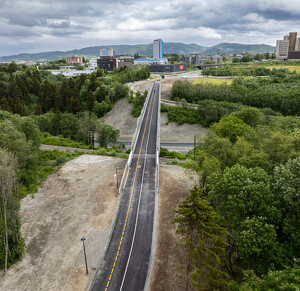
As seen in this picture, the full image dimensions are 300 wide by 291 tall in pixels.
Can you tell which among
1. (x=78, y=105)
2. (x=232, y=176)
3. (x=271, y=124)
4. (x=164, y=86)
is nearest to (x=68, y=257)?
(x=232, y=176)

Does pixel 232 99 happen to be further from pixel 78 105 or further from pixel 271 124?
pixel 78 105

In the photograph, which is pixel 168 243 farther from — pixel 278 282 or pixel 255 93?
pixel 255 93

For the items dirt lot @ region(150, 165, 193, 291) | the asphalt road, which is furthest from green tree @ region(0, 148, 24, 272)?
dirt lot @ region(150, 165, 193, 291)

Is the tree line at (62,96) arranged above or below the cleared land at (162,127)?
above

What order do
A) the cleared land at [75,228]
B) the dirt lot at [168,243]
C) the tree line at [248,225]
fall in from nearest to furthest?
the tree line at [248,225], the dirt lot at [168,243], the cleared land at [75,228]

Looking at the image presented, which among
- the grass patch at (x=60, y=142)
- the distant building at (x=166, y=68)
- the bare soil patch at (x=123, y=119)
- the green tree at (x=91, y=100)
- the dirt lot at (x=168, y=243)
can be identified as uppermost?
the distant building at (x=166, y=68)

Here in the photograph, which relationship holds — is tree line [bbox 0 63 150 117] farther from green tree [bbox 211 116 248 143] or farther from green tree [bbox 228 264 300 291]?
green tree [bbox 228 264 300 291]

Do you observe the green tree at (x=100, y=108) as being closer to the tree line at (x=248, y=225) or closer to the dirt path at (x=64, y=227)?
the dirt path at (x=64, y=227)

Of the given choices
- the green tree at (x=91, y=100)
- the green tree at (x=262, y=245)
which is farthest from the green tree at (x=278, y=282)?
the green tree at (x=91, y=100)
